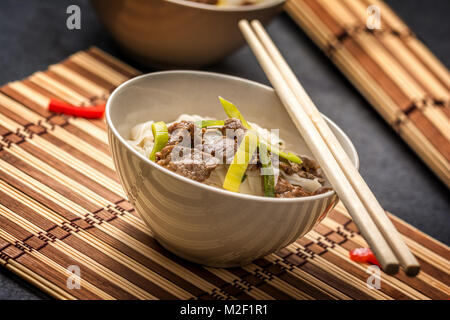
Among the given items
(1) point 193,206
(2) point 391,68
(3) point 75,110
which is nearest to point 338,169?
(1) point 193,206

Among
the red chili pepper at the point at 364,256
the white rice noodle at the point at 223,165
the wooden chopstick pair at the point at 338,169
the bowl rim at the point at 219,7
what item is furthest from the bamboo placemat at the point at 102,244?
the bowl rim at the point at 219,7

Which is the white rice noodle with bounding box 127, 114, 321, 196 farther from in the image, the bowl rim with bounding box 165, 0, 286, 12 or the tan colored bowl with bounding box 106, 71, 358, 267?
the bowl rim with bounding box 165, 0, 286, 12

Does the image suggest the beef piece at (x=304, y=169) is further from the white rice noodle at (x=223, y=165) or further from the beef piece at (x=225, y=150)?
the beef piece at (x=225, y=150)

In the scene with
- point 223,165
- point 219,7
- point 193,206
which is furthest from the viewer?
point 219,7

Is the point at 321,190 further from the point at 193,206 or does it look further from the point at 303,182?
the point at 193,206

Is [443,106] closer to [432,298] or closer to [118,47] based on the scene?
[432,298]
